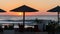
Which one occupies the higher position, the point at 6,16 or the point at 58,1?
the point at 58,1

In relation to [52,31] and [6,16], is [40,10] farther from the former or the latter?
[52,31]

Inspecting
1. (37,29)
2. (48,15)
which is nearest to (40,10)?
(48,15)

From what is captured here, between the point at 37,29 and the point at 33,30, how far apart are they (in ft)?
1.38

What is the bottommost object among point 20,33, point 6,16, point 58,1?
point 20,33

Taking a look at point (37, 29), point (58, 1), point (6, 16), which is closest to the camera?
point (37, 29)

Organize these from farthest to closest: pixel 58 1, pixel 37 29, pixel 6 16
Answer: pixel 6 16, pixel 58 1, pixel 37 29

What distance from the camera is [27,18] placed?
1333 cm

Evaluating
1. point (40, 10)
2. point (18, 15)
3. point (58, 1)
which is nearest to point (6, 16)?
point (18, 15)

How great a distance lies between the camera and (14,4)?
40.7 feet

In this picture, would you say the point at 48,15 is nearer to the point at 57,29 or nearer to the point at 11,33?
the point at 57,29

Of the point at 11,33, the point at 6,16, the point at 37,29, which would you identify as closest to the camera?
the point at 11,33

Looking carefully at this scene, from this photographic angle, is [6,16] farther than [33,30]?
Yes

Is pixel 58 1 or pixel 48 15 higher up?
pixel 58 1

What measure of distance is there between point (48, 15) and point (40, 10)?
0.79 meters
